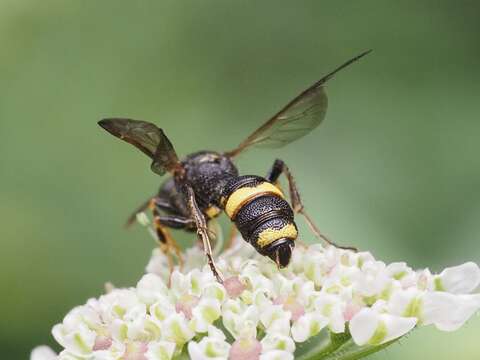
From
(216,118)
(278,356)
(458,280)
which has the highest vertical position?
(216,118)

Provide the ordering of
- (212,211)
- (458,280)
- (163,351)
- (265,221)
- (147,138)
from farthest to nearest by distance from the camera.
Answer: (212,211) → (147,138) → (458,280) → (265,221) → (163,351)

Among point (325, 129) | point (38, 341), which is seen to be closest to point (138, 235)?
point (38, 341)

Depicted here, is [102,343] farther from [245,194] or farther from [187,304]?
[245,194]

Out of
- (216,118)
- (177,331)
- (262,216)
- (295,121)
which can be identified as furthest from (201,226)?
(216,118)

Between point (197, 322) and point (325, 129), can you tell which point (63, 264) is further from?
point (197, 322)

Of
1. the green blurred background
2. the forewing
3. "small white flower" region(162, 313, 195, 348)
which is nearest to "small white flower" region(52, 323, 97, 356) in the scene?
"small white flower" region(162, 313, 195, 348)

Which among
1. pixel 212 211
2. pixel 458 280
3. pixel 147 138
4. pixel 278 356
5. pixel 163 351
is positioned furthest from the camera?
pixel 212 211
